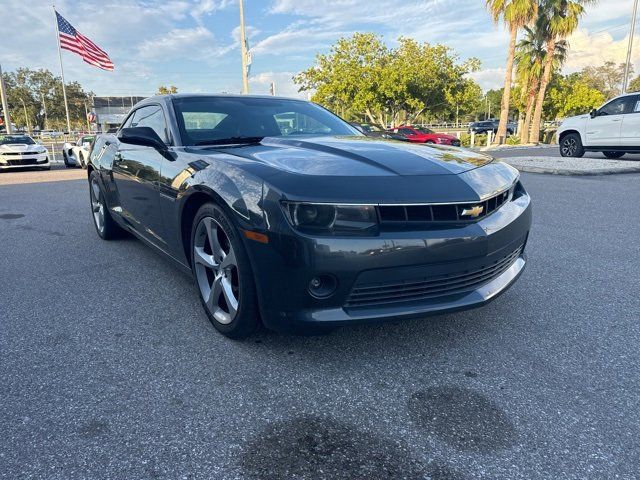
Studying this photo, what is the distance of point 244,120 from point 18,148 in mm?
16379

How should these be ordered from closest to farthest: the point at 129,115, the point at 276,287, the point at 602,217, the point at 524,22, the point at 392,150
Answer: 1. the point at 276,287
2. the point at 392,150
3. the point at 129,115
4. the point at 602,217
5. the point at 524,22

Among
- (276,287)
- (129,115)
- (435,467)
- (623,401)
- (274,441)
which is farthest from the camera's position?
(129,115)

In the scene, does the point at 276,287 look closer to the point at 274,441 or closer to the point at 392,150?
the point at 274,441

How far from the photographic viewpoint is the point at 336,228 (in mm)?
2156

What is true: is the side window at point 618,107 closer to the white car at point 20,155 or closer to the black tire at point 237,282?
the black tire at point 237,282

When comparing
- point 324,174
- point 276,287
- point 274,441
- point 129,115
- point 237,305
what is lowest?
point 274,441

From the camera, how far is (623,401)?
2080 millimetres

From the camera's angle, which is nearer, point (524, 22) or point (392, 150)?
point (392, 150)

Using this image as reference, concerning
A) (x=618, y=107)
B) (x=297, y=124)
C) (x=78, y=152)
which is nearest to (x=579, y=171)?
(x=618, y=107)

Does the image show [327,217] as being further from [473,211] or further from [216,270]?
[216,270]

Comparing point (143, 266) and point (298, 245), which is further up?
point (298, 245)

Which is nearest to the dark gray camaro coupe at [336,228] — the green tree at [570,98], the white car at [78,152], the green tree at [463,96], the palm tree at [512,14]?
the white car at [78,152]

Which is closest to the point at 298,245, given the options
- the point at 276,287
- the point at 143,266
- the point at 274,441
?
the point at 276,287

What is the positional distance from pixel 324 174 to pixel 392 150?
2.42ft
